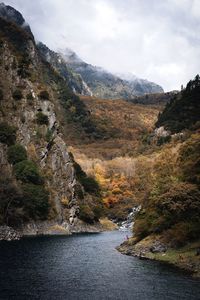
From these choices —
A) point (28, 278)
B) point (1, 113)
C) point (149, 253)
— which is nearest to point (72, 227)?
point (1, 113)

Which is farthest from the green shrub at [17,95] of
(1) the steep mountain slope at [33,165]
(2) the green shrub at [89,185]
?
(2) the green shrub at [89,185]

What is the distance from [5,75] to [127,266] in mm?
100316

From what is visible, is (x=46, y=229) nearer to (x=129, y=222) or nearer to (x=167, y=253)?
(x=167, y=253)

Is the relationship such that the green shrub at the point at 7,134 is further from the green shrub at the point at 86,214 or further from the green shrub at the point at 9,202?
the green shrub at the point at 86,214

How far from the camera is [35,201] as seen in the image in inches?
4692

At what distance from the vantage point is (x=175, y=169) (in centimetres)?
9469

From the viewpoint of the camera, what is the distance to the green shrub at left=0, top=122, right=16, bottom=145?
12642cm

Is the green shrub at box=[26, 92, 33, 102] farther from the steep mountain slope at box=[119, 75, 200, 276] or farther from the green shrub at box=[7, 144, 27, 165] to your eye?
the steep mountain slope at box=[119, 75, 200, 276]

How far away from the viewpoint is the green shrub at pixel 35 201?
11794cm

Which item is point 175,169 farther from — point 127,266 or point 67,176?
point 67,176

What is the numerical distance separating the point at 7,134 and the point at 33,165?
11.9m

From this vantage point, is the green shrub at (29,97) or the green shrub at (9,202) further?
the green shrub at (29,97)

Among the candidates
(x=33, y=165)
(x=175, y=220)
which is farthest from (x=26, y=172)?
(x=175, y=220)

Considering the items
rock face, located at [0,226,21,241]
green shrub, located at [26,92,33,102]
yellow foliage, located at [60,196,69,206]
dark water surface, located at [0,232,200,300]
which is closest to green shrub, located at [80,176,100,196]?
yellow foliage, located at [60,196,69,206]
